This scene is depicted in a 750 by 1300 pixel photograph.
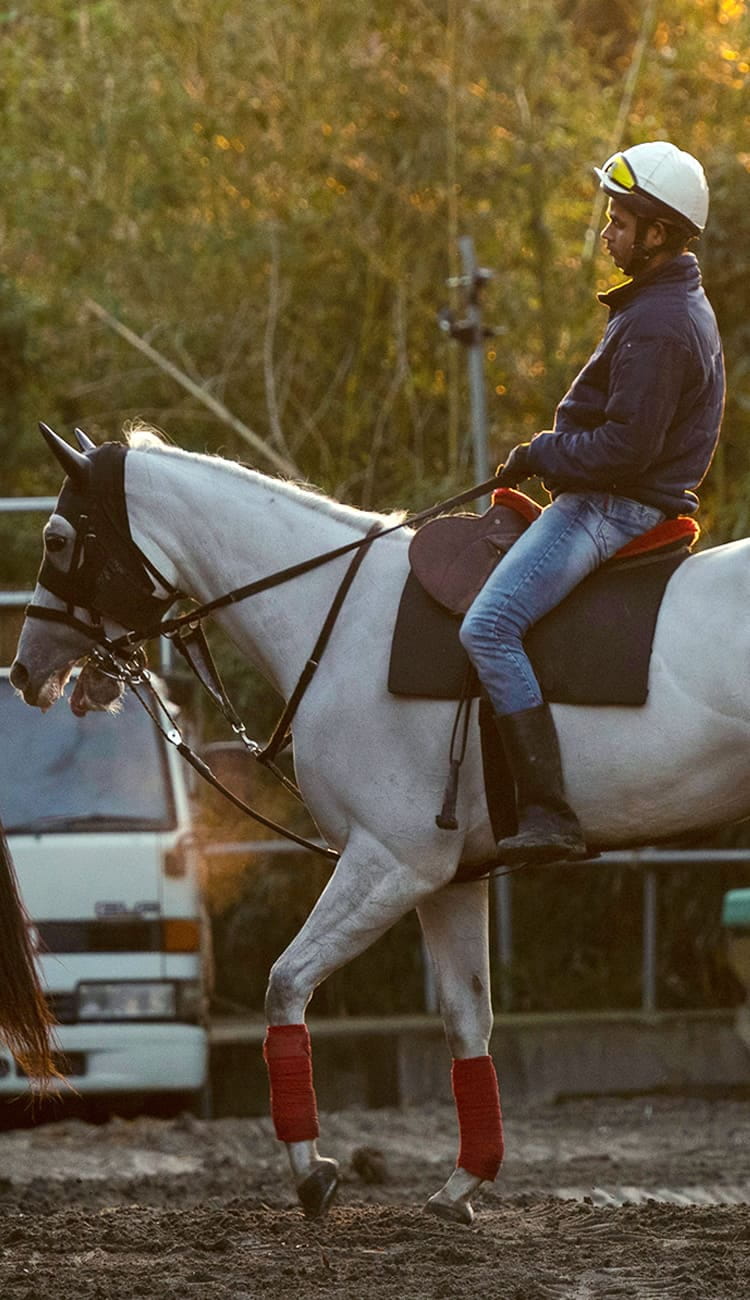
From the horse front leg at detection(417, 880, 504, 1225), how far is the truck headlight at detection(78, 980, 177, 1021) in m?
4.42

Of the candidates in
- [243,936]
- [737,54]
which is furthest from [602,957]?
[737,54]

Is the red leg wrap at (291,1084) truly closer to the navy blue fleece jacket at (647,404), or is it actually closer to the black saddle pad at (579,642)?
the black saddle pad at (579,642)

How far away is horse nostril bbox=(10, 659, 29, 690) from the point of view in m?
6.98

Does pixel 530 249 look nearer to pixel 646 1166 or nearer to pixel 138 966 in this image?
pixel 138 966

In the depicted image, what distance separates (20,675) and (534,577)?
1.67 meters

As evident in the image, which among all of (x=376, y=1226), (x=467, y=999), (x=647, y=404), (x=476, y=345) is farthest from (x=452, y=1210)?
(x=476, y=345)

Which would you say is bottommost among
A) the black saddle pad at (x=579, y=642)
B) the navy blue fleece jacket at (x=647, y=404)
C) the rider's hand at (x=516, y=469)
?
the black saddle pad at (x=579, y=642)

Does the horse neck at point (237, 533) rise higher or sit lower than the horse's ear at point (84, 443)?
lower

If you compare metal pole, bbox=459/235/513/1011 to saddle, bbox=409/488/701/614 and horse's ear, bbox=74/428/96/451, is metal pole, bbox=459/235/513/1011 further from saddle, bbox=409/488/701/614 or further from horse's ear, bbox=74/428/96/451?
saddle, bbox=409/488/701/614

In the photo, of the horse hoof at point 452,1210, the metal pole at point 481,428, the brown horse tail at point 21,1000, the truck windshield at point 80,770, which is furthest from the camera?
the metal pole at point 481,428

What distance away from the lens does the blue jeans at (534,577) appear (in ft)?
20.6

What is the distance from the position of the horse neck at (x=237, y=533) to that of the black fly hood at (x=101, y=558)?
0.05 meters

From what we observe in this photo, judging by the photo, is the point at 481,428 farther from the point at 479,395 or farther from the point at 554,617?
the point at 554,617

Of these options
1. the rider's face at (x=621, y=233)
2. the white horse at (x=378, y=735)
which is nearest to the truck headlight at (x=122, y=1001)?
the white horse at (x=378, y=735)
